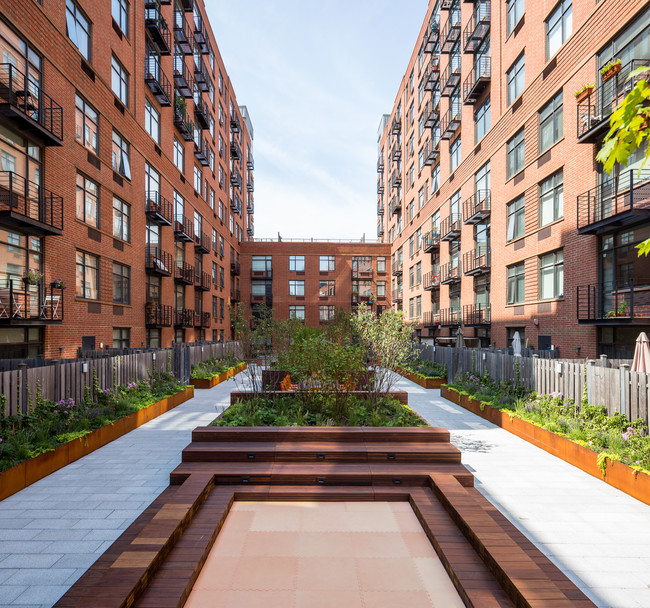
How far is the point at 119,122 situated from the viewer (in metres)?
18.6

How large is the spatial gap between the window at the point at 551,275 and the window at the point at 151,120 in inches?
832

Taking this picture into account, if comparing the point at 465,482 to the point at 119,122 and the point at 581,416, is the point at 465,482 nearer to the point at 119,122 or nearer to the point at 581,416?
the point at 581,416

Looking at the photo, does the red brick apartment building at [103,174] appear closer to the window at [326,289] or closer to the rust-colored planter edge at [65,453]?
the rust-colored planter edge at [65,453]

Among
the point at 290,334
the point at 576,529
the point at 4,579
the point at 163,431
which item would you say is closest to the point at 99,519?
the point at 4,579

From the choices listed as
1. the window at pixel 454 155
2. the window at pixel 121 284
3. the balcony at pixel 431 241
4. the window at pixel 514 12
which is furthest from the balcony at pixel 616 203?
the window at pixel 121 284

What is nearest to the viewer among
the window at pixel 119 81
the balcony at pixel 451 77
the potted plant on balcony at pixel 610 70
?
the potted plant on balcony at pixel 610 70

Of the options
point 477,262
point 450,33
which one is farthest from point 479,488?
point 450,33

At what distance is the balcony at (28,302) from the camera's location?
11.7 m

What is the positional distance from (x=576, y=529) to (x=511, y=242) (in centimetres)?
1773

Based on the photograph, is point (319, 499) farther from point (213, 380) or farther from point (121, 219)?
point (121, 219)

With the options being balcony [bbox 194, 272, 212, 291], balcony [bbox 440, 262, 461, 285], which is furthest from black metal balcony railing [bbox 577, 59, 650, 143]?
balcony [bbox 194, 272, 212, 291]

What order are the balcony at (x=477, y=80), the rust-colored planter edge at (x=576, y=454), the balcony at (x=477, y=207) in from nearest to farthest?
the rust-colored planter edge at (x=576, y=454), the balcony at (x=477, y=80), the balcony at (x=477, y=207)

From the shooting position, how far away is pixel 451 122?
27.1m

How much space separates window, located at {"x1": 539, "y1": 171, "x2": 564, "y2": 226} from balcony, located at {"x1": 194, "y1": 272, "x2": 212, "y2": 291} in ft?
72.9
